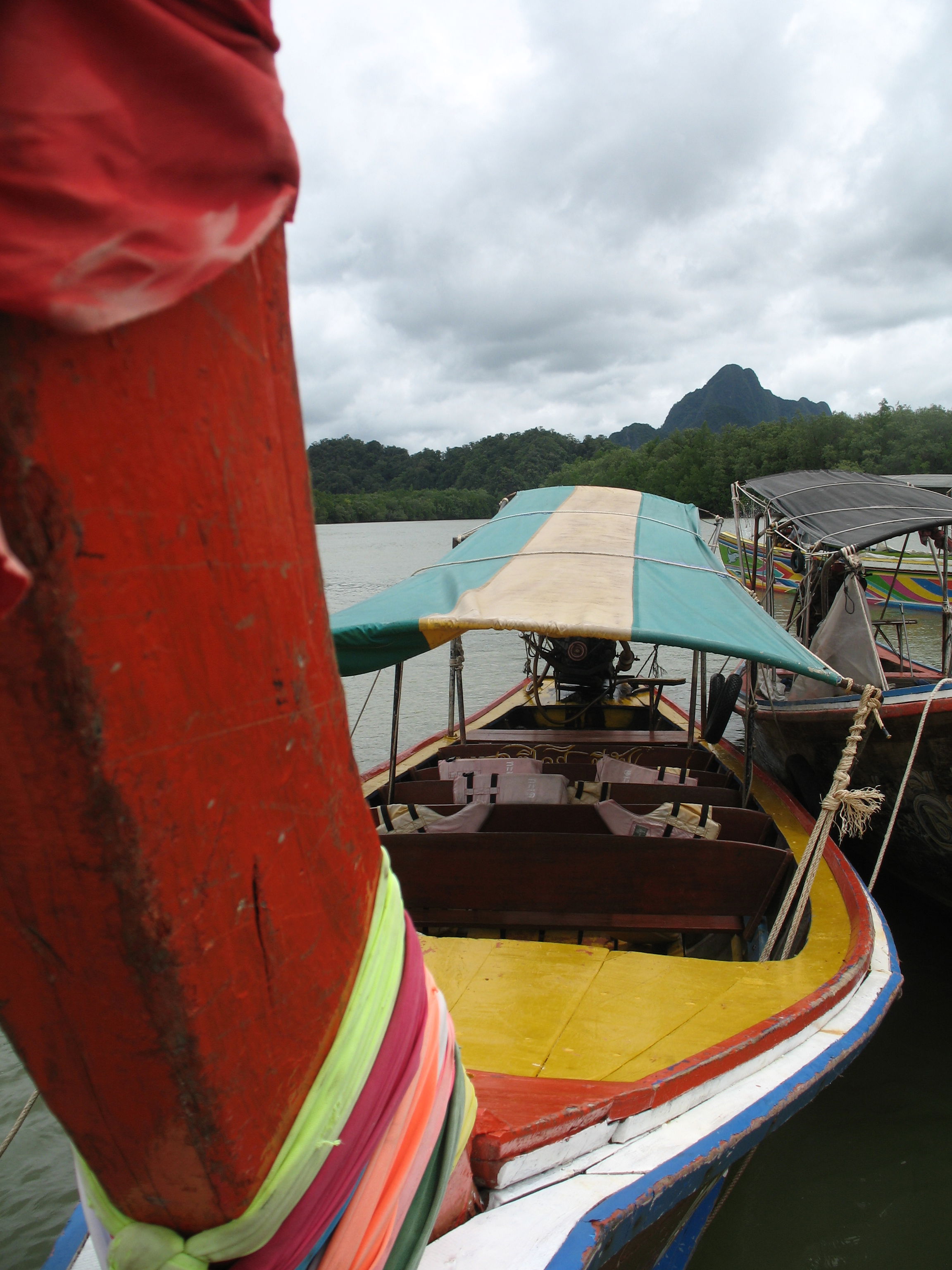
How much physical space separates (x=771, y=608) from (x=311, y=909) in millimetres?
7295

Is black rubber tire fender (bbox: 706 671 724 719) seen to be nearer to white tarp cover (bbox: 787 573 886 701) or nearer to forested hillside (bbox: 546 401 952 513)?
white tarp cover (bbox: 787 573 886 701)

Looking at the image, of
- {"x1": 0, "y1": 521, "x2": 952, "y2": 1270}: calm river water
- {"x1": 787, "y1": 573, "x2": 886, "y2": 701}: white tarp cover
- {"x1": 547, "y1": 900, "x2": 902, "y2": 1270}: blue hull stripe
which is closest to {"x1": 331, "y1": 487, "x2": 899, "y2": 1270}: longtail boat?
{"x1": 547, "y1": 900, "x2": 902, "y2": 1270}: blue hull stripe

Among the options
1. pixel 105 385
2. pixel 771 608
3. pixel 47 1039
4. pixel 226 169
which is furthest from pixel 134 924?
pixel 771 608

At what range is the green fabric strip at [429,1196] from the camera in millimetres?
1104

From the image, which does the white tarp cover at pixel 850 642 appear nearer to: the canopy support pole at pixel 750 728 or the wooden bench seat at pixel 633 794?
the canopy support pole at pixel 750 728

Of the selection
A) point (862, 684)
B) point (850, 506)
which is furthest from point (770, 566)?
point (862, 684)

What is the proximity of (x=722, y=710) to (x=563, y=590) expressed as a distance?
2.06 m

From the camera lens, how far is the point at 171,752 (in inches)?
30.8

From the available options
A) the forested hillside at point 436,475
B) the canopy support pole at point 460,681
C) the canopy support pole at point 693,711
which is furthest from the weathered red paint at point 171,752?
the forested hillside at point 436,475

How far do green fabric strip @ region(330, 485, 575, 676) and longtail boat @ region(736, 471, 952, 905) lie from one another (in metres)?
1.56

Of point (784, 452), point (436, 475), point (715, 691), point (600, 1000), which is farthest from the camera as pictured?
point (436, 475)

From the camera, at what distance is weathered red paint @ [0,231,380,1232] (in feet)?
2.26

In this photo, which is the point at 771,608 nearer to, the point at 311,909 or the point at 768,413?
the point at 311,909

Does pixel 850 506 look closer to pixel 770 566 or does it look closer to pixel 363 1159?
pixel 770 566
